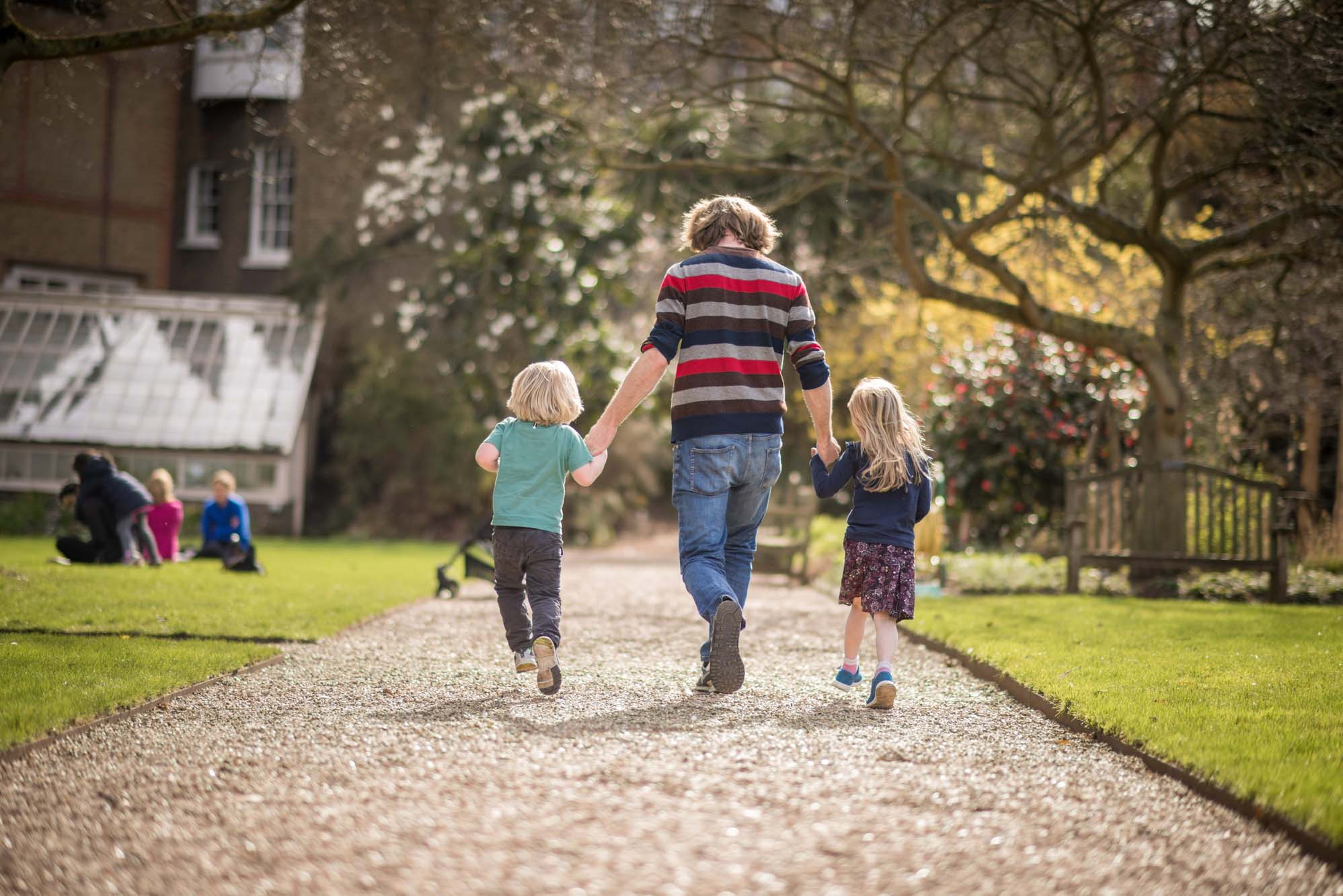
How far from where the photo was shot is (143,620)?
764 centimetres

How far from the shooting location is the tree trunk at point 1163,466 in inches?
470

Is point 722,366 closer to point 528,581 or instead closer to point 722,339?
point 722,339

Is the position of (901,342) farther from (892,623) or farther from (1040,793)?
(1040,793)

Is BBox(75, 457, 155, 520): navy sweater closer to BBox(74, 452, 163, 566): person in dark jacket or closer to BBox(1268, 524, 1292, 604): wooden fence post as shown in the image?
BBox(74, 452, 163, 566): person in dark jacket

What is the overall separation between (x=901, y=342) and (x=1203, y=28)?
1194cm

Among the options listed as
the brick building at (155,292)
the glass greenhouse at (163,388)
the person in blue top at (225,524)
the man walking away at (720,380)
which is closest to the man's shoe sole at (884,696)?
the man walking away at (720,380)

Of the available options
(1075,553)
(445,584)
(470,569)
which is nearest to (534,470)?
(470,569)

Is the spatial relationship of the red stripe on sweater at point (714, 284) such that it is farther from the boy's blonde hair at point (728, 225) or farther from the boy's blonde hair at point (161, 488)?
the boy's blonde hair at point (161, 488)

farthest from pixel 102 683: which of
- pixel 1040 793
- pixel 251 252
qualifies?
pixel 251 252

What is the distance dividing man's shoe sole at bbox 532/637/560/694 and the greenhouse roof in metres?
15.7

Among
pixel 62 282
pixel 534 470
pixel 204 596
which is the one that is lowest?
pixel 204 596

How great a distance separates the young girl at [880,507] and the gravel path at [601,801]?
0.42 metres

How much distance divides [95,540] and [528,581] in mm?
8372

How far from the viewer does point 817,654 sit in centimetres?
738
